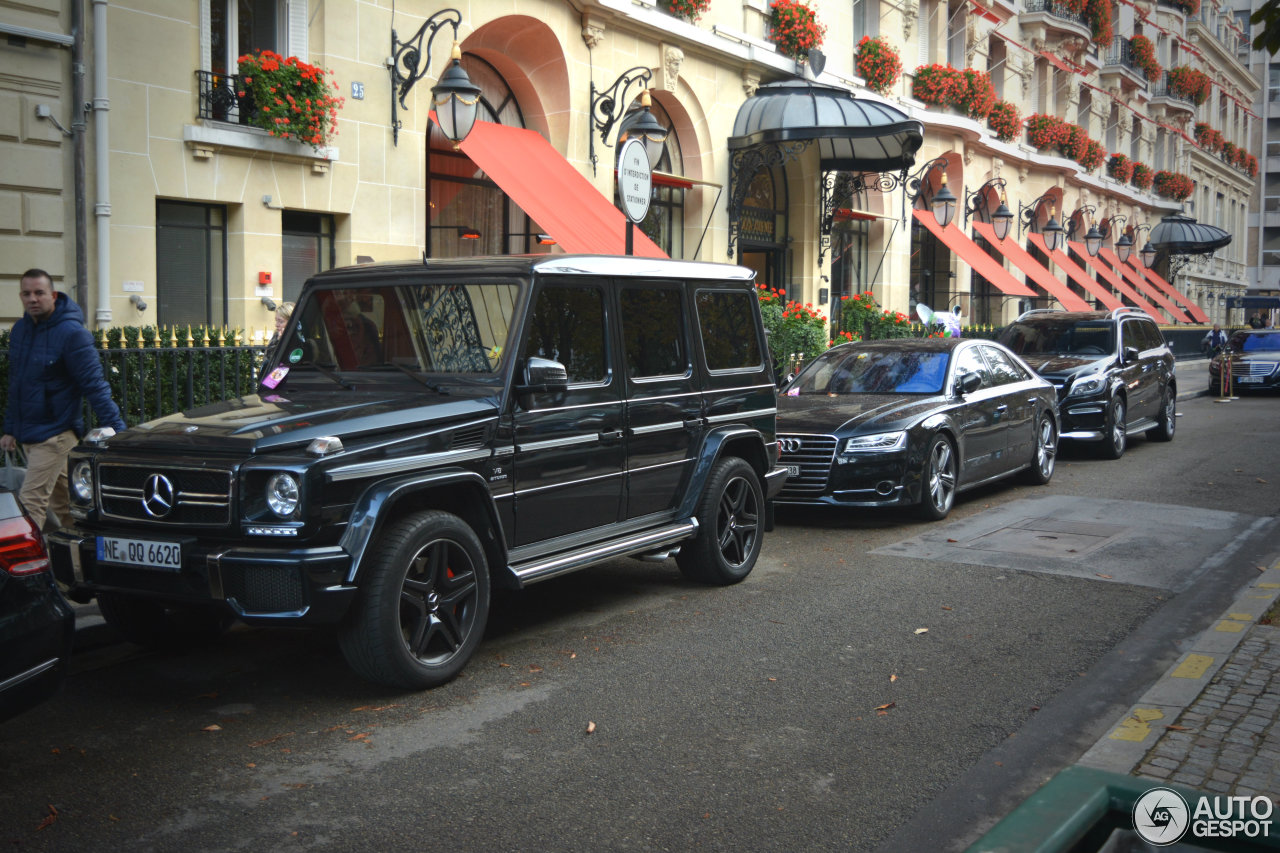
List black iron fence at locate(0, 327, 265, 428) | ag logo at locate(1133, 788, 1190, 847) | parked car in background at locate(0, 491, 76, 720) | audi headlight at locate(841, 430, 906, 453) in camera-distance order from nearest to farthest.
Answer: ag logo at locate(1133, 788, 1190, 847)
parked car in background at locate(0, 491, 76, 720)
audi headlight at locate(841, 430, 906, 453)
black iron fence at locate(0, 327, 265, 428)

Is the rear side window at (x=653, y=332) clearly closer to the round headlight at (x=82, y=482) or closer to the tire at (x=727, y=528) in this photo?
the tire at (x=727, y=528)

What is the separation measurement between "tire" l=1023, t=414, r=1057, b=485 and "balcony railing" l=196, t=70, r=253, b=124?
8.86 metres

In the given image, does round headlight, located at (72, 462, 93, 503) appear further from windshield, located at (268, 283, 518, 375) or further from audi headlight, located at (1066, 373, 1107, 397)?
audi headlight, located at (1066, 373, 1107, 397)

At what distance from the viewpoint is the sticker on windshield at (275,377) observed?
6.51 meters

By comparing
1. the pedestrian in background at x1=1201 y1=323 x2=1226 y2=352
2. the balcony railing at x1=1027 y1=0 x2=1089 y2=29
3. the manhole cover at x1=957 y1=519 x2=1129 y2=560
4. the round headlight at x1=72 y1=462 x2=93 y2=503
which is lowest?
the manhole cover at x1=957 y1=519 x2=1129 y2=560

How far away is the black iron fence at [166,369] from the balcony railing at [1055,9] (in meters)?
28.9

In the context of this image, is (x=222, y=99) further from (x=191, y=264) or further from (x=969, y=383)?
(x=969, y=383)

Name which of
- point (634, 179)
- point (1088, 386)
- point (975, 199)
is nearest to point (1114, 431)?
point (1088, 386)

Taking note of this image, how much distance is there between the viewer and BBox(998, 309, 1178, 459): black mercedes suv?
14.5 meters

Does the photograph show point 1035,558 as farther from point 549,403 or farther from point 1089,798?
point 1089,798

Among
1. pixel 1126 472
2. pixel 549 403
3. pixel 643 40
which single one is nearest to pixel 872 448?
pixel 549 403

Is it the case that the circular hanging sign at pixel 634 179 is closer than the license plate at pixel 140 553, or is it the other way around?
the license plate at pixel 140 553

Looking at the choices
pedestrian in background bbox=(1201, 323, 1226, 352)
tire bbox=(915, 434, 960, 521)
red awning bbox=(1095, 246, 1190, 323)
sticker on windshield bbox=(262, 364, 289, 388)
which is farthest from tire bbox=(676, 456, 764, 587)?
red awning bbox=(1095, 246, 1190, 323)

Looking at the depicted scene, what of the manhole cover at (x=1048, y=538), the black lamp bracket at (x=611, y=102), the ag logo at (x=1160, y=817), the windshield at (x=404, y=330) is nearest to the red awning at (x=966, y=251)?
the black lamp bracket at (x=611, y=102)
